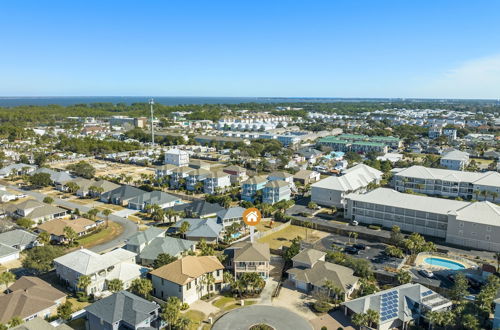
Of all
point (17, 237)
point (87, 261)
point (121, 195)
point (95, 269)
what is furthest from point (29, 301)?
point (121, 195)

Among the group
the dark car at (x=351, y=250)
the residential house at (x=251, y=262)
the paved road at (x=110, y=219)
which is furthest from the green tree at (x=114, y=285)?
the dark car at (x=351, y=250)

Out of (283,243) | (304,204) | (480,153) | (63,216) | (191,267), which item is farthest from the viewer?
(480,153)

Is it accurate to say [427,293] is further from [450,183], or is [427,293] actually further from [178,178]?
[178,178]

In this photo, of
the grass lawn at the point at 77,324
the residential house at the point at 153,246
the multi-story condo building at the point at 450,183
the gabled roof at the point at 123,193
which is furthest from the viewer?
the gabled roof at the point at 123,193

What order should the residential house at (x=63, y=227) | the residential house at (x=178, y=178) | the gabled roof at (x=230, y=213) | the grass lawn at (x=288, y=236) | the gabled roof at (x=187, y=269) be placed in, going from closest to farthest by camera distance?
the gabled roof at (x=187, y=269)
the residential house at (x=63, y=227)
the grass lawn at (x=288, y=236)
the gabled roof at (x=230, y=213)
the residential house at (x=178, y=178)

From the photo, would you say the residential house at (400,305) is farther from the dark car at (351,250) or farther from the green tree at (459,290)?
the dark car at (351,250)

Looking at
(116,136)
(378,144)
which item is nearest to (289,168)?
(378,144)

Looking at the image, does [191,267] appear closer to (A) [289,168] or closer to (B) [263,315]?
(B) [263,315]
